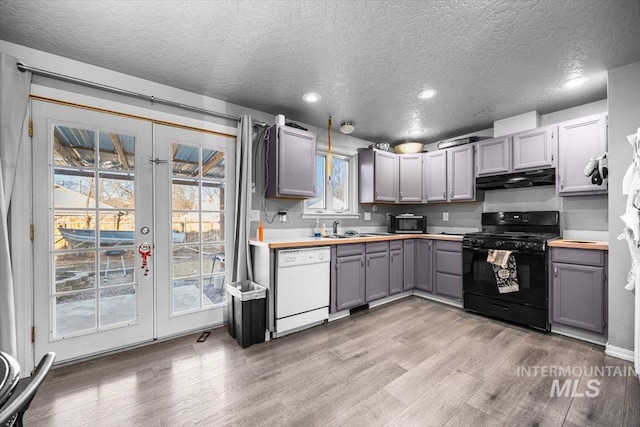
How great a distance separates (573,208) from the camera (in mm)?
2980

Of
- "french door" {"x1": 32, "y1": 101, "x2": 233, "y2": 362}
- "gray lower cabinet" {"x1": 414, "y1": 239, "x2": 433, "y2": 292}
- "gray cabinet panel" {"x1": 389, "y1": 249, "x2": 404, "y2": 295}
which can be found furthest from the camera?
"gray lower cabinet" {"x1": 414, "y1": 239, "x2": 433, "y2": 292}

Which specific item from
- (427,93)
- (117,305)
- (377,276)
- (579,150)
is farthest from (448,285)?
(117,305)

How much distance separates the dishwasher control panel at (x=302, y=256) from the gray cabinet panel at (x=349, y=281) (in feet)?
0.70

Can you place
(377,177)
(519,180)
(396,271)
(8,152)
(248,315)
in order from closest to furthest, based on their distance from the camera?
(8,152)
(248,315)
(519,180)
(396,271)
(377,177)

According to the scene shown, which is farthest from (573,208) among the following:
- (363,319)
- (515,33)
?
(363,319)

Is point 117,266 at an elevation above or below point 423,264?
above

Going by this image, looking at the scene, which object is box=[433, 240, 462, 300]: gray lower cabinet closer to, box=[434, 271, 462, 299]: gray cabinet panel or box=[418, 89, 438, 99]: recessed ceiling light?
box=[434, 271, 462, 299]: gray cabinet panel

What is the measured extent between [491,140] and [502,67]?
137 cm

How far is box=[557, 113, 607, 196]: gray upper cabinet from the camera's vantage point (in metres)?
→ 2.61

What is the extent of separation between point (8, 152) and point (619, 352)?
5.04 m

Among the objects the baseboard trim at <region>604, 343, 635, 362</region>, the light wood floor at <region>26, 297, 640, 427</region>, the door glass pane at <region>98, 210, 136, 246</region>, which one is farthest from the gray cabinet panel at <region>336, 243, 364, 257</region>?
the baseboard trim at <region>604, 343, 635, 362</region>

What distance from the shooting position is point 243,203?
2840 millimetres

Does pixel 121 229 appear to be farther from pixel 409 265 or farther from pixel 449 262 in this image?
pixel 449 262

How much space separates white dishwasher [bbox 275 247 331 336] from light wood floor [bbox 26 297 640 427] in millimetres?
167
